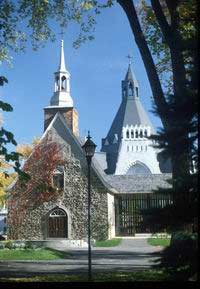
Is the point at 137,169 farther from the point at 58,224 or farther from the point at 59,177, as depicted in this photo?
the point at 58,224

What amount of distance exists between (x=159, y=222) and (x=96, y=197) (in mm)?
28702

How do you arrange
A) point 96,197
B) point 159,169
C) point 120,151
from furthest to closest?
point 120,151, point 159,169, point 96,197

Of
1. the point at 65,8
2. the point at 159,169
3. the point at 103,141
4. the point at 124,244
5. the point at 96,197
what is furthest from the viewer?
the point at 103,141

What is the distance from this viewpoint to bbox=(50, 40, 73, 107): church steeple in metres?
39.2

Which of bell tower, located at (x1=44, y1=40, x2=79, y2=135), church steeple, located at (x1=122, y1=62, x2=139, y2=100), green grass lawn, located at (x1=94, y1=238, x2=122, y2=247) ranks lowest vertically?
green grass lawn, located at (x1=94, y1=238, x2=122, y2=247)

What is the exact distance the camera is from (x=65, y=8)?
1549cm

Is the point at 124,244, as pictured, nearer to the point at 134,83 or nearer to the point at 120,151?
the point at 120,151

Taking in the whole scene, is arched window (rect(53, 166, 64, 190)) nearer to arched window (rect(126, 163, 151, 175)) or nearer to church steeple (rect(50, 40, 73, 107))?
church steeple (rect(50, 40, 73, 107))

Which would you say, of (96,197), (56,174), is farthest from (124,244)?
(56,174)

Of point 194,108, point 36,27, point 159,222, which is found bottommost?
point 159,222

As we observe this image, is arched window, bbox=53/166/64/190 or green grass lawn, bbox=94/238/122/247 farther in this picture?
arched window, bbox=53/166/64/190

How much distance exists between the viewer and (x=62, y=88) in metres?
40.7

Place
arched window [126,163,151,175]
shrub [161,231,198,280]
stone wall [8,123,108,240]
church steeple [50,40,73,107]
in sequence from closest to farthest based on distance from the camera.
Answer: shrub [161,231,198,280] < stone wall [8,123,108,240] < church steeple [50,40,73,107] < arched window [126,163,151,175]

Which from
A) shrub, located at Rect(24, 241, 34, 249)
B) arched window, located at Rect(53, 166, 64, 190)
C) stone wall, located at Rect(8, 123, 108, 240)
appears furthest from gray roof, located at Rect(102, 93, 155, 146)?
shrub, located at Rect(24, 241, 34, 249)
